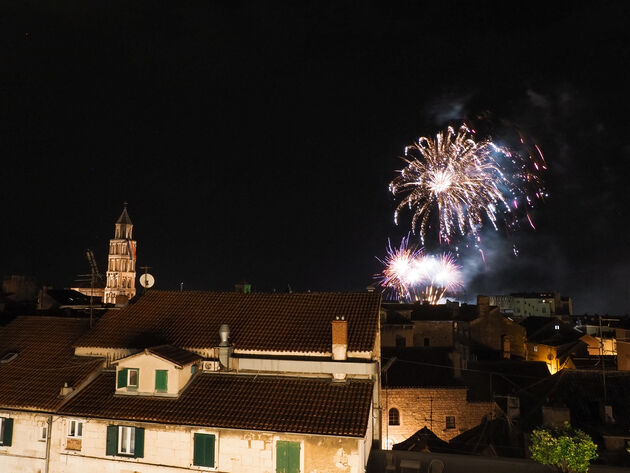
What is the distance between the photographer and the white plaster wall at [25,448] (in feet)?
71.2

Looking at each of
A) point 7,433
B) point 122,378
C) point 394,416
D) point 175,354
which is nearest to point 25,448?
point 7,433

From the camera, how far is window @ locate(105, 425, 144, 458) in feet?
67.6

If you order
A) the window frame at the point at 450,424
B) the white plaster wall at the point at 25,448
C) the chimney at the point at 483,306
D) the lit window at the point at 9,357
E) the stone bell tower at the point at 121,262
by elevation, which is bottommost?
the window frame at the point at 450,424

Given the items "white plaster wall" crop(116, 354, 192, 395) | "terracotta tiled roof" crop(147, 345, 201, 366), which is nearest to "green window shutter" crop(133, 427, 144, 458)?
"white plaster wall" crop(116, 354, 192, 395)

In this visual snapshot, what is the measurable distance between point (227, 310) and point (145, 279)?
1176 centimetres

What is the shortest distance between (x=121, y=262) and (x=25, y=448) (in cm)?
9105

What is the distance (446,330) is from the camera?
5247cm

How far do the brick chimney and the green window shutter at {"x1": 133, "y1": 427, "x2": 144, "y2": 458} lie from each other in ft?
29.2

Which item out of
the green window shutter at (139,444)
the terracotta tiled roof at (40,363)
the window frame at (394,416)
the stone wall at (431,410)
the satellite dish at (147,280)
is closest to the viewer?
the green window shutter at (139,444)

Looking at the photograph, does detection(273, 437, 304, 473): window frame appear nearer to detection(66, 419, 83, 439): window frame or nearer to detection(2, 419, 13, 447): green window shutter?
detection(66, 419, 83, 439): window frame

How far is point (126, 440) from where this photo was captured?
20.9m

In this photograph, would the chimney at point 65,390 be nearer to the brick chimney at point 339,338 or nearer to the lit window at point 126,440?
the lit window at point 126,440

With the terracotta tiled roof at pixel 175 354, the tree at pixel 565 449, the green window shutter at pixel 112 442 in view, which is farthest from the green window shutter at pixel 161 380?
the tree at pixel 565 449

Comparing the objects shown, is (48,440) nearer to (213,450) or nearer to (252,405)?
(213,450)
